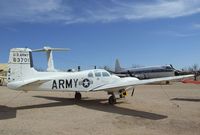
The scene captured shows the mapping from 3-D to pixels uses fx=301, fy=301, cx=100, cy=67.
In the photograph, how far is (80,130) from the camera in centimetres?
1027

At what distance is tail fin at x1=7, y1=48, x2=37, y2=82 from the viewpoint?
15258mm

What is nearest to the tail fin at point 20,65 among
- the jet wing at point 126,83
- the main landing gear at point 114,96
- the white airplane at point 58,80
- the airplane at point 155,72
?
the white airplane at point 58,80

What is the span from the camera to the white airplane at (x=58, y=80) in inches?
604

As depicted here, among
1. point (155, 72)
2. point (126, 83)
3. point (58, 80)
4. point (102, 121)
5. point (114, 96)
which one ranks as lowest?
point (102, 121)

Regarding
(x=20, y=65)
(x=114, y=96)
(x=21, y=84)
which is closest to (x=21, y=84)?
(x=21, y=84)

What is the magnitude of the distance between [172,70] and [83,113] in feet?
109

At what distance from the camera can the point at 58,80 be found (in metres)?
16.9

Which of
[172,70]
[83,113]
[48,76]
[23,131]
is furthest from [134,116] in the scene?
[172,70]

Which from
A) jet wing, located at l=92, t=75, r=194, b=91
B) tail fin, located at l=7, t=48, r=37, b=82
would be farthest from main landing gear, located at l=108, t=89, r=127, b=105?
tail fin, located at l=7, t=48, r=37, b=82

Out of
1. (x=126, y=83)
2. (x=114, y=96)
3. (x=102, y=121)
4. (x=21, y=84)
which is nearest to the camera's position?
(x=102, y=121)

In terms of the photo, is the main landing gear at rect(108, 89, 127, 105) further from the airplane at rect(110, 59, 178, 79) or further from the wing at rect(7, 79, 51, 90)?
the airplane at rect(110, 59, 178, 79)

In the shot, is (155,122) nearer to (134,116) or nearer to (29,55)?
(134,116)

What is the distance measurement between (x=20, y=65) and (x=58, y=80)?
2.36 m

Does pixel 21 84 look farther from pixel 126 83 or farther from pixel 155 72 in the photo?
pixel 155 72
